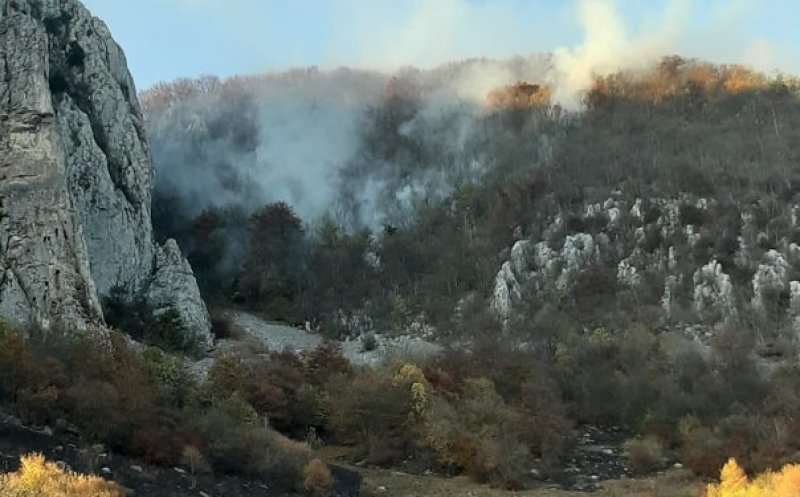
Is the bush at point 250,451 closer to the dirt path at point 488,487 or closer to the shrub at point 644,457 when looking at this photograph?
the dirt path at point 488,487

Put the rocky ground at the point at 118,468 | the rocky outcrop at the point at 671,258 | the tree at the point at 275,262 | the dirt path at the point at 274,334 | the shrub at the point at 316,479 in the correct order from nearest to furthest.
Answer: the rocky ground at the point at 118,468, the shrub at the point at 316,479, the rocky outcrop at the point at 671,258, the dirt path at the point at 274,334, the tree at the point at 275,262

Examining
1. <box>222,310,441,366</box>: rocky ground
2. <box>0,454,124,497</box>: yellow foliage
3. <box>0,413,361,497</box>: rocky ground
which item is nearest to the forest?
<box>0,413,361,497</box>: rocky ground

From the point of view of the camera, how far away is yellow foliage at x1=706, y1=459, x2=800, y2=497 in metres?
21.6

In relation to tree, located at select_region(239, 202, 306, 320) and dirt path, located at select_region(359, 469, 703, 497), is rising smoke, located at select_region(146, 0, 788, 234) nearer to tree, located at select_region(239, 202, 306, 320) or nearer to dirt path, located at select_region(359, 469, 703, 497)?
tree, located at select_region(239, 202, 306, 320)

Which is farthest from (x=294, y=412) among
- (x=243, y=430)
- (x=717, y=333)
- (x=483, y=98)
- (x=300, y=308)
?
(x=483, y=98)

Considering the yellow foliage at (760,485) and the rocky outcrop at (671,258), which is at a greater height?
the rocky outcrop at (671,258)

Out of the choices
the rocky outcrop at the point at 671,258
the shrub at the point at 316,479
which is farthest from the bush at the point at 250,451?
the rocky outcrop at the point at 671,258

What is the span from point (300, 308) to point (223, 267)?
34.0ft

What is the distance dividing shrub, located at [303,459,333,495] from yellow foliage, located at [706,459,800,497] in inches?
422

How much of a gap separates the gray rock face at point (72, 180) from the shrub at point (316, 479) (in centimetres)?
1404

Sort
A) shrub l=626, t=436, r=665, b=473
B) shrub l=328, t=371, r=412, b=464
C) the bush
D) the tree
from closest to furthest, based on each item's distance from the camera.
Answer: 1. the bush
2. shrub l=328, t=371, r=412, b=464
3. shrub l=626, t=436, r=665, b=473
4. the tree

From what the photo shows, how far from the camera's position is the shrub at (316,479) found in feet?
78.9

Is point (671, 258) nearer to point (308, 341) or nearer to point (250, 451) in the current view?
point (308, 341)


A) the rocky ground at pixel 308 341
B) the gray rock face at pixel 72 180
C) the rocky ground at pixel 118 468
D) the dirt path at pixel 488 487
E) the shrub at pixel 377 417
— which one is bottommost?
the dirt path at pixel 488 487
